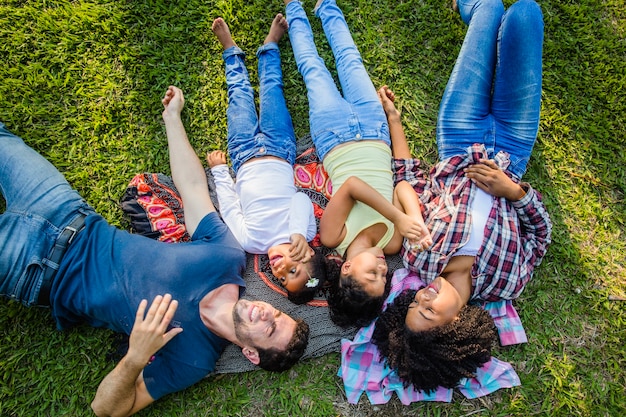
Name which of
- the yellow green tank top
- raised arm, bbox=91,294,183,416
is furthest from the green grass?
the yellow green tank top

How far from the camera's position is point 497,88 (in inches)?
154

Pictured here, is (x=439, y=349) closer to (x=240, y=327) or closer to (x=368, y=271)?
(x=368, y=271)

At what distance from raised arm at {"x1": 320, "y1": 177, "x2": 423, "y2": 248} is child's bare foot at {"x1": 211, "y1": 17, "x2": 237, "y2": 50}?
1767 millimetres

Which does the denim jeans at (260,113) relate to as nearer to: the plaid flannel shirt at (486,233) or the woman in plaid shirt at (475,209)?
the woman in plaid shirt at (475,209)

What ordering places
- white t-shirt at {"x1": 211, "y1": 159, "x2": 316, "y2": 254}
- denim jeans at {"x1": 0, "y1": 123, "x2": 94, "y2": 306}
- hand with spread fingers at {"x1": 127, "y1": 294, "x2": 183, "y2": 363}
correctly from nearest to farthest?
hand with spread fingers at {"x1": 127, "y1": 294, "x2": 183, "y2": 363} < denim jeans at {"x1": 0, "y1": 123, "x2": 94, "y2": 306} < white t-shirt at {"x1": 211, "y1": 159, "x2": 316, "y2": 254}

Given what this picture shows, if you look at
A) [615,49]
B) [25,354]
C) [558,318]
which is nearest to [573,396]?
[558,318]

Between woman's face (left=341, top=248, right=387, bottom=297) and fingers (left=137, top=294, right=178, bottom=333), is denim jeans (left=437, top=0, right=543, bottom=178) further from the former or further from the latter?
fingers (left=137, top=294, right=178, bottom=333)

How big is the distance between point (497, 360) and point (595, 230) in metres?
1.56

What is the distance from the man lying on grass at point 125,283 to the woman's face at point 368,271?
0.59 meters

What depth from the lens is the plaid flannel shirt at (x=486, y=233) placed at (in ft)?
11.8

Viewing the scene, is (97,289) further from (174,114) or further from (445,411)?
(445,411)

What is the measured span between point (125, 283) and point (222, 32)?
2413 millimetres

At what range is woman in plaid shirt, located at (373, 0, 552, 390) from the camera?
11.4 feet

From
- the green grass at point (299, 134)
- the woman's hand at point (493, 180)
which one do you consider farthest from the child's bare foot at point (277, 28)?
the woman's hand at point (493, 180)
